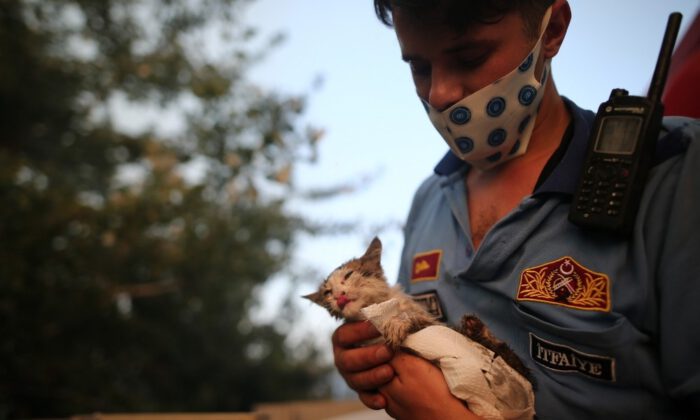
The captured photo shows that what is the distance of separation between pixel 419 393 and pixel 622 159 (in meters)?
0.54

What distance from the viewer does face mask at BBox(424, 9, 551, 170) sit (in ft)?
2.99

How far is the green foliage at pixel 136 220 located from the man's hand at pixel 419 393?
3.41ft

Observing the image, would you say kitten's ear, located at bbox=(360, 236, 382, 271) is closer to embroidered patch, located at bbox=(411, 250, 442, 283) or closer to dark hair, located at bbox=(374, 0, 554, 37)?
embroidered patch, located at bbox=(411, 250, 442, 283)

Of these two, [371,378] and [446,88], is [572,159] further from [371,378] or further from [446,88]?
[371,378]

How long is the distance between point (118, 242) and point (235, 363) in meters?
1.12

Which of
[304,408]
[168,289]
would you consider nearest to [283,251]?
[168,289]

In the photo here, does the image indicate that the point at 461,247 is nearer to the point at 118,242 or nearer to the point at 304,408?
the point at 304,408

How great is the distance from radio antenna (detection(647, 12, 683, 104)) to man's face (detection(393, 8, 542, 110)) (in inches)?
7.8

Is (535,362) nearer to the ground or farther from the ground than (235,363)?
farther from the ground

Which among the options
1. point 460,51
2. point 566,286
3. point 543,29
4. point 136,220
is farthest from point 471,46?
point 136,220

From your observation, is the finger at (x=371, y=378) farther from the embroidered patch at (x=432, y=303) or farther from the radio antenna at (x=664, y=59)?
the radio antenna at (x=664, y=59)

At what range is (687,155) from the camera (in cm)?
76

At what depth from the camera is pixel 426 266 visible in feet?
3.60

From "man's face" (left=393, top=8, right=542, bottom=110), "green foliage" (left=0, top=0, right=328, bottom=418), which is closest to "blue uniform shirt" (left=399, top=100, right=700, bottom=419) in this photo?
"man's face" (left=393, top=8, right=542, bottom=110)
